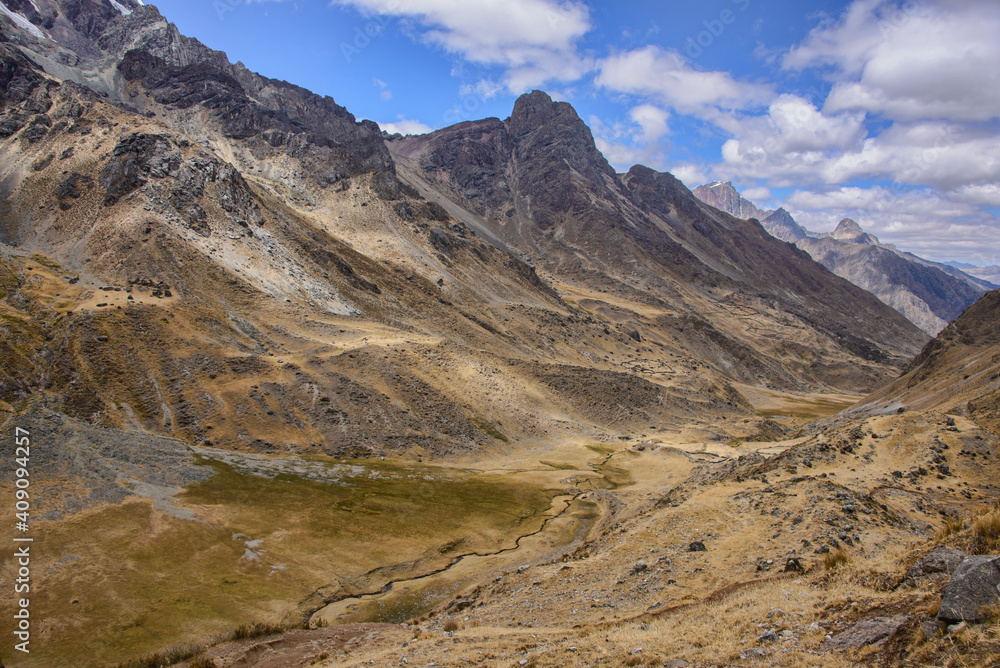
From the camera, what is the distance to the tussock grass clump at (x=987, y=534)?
12.0 metres

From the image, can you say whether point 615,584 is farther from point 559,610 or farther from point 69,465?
point 69,465

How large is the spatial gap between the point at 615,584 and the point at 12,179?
98.3 m

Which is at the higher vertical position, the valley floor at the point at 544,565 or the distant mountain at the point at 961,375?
the distant mountain at the point at 961,375

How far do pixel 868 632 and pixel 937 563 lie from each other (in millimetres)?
3383

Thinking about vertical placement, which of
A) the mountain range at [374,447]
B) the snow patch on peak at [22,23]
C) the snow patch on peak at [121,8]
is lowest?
the mountain range at [374,447]

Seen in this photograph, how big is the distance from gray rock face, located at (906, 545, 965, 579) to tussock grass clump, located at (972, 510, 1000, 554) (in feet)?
1.67

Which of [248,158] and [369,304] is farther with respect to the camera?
[248,158]

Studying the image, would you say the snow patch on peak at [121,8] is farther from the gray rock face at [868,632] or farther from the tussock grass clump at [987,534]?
the tussock grass clump at [987,534]

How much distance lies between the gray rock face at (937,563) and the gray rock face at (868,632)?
2.52m

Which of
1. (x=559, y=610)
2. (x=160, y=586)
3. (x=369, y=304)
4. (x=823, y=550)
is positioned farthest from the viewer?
(x=369, y=304)

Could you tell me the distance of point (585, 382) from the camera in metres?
77.9

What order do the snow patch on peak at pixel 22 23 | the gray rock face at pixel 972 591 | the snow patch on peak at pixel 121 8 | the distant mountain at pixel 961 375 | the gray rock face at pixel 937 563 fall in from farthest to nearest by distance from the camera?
the snow patch on peak at pixel 121 8 → the snow patch on peak at pixel 22 23 → the distant mountain at pixel 961 375 → the gray rock face at pixel 937 563 → the gray rock face at pixel 972 591

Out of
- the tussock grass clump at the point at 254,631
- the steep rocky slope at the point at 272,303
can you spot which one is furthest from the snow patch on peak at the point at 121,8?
the tussock grass clump at the point at 254,631

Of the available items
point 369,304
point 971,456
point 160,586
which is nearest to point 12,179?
point 369,304
